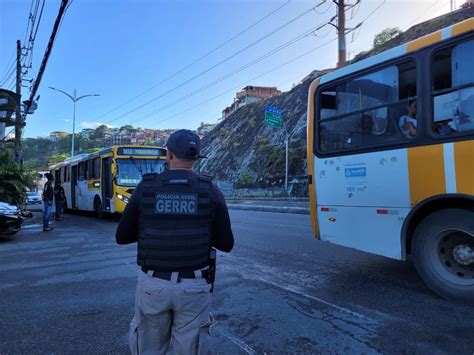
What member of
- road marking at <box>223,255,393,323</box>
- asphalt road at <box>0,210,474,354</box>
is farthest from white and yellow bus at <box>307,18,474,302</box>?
road marking at <box>223,255,393,323</box>

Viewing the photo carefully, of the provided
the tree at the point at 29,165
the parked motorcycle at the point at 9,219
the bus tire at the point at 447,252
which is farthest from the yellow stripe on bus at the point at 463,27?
the tree at the point at 29,165

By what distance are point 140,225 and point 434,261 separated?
3.86m

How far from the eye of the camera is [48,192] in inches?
504

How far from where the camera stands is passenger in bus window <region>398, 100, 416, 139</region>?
4.92 metres

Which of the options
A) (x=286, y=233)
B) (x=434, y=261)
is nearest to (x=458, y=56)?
(x=434, y=261)

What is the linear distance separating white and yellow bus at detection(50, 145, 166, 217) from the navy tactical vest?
11901 mm

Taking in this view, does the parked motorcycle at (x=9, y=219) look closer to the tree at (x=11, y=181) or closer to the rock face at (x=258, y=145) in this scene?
the tree at (x=11, y=181)

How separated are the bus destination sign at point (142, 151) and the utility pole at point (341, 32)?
1215 cm

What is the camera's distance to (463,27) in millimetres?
4500

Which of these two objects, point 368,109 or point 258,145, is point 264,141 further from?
point 368,109

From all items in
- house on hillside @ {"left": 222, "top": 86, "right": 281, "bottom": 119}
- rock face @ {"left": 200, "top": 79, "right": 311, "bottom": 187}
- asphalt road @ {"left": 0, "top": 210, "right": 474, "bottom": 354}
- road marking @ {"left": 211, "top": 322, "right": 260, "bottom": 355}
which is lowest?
road marking @ {"left": 211, "top": 322, "right": 260, "bottom": 355}

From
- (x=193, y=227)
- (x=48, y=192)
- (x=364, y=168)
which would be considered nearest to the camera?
(x=193, y=227)

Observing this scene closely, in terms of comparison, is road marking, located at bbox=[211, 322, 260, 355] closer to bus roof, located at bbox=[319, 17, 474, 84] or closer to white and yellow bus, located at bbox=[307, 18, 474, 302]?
white and yellow bus, located at bbox=[307, 18, 474, 302]

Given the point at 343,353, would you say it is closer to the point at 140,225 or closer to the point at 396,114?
the point at 140,225
